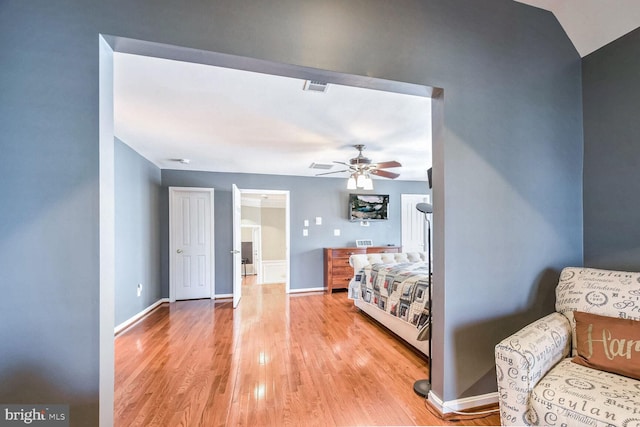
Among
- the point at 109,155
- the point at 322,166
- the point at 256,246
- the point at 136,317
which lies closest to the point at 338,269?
the point at 322,166

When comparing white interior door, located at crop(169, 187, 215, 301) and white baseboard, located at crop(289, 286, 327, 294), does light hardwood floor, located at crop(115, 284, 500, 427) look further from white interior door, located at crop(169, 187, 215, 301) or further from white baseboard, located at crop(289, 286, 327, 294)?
white baseboard, located at crop(289, 286, 327, 294)

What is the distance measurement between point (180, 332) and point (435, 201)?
3.31 m

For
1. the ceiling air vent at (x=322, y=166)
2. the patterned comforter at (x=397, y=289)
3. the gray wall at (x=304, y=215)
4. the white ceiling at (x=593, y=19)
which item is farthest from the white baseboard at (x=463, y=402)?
the gray wall at (x=304, y=215)

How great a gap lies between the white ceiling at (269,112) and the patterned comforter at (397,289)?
165 cm

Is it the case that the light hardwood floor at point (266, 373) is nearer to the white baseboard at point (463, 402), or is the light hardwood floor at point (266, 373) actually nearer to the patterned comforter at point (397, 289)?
the white baseboard at point (463, 402)

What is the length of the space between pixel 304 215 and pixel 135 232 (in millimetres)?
2907

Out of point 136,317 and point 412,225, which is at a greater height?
point 412,225

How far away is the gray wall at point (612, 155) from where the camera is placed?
5.65ft

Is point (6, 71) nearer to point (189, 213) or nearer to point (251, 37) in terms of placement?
point (251, 37)

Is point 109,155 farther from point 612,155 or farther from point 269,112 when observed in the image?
point 612,155

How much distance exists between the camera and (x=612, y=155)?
183 cm

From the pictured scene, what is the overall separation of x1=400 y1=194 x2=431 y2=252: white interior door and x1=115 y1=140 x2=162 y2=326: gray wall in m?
4.97

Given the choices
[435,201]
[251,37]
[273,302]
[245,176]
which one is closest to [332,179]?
[245,176]

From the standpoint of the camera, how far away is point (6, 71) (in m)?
1.09
